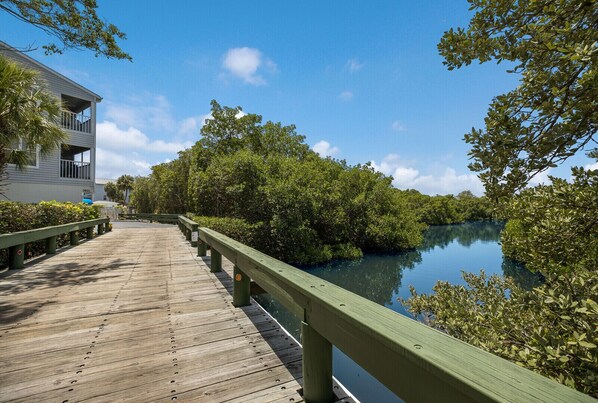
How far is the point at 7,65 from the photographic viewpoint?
732 centimetres

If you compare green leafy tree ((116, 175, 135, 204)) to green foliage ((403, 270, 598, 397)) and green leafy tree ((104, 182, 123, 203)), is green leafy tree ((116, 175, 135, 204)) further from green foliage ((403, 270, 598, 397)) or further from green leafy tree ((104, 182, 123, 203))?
green foliage ((403, 270, 598, 397))

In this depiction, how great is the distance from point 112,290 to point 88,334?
5.85ft

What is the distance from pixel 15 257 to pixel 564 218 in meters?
9.01

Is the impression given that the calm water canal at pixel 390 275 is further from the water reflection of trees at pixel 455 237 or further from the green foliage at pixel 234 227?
the green foliage at pixel 234 227

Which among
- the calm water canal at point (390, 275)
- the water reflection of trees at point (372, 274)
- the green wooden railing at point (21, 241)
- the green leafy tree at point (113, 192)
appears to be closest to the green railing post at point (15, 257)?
the green wooden railing at point (21, 241)

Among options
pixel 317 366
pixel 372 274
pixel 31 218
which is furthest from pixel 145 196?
pixel 317 366

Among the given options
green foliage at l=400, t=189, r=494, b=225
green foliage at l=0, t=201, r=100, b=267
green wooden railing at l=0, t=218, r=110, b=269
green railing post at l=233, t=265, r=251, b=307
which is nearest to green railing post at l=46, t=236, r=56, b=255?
green wooden railing at l=0, t=218, r=110, b=269

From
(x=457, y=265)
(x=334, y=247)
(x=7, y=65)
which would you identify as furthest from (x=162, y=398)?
(x=457, y=265)

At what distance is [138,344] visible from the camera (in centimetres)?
289

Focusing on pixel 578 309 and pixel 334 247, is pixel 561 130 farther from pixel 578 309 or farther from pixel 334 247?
pixel 334 247

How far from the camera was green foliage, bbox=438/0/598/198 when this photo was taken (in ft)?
6.54

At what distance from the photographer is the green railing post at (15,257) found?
5914mm

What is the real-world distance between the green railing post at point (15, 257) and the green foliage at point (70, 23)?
549cm

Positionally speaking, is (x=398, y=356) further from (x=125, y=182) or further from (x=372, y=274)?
(x=125, y=182)
